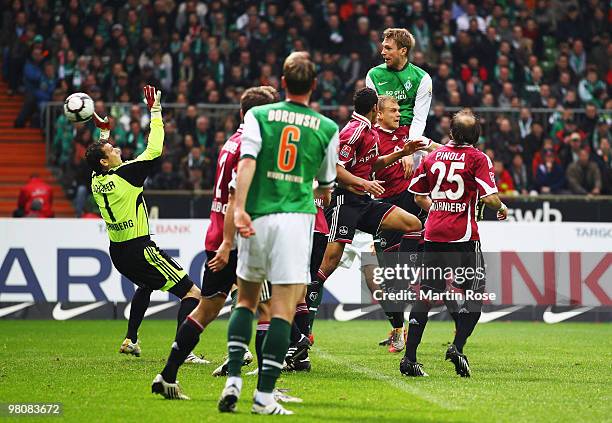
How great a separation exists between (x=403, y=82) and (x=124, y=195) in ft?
10.7

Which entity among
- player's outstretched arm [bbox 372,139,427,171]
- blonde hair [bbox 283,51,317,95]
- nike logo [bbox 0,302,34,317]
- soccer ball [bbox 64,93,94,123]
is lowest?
nike logo [bbox 0,302,34,317]

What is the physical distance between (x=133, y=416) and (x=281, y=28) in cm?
1844

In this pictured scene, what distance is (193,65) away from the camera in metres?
23.8

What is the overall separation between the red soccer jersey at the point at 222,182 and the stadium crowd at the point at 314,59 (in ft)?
39.1

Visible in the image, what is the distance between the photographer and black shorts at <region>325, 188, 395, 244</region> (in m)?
11.5

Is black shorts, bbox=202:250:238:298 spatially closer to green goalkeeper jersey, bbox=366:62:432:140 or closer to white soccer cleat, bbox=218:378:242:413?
white soccer cleat, bbox=218:378:242:413

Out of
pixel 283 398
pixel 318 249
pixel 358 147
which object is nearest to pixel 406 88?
pixel 358 147

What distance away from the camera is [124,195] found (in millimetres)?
11641

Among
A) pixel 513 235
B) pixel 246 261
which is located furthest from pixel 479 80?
pixel 246 261

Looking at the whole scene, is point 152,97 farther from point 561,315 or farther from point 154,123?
point 561,315

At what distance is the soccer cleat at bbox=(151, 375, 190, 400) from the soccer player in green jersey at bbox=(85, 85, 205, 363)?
10.0ft

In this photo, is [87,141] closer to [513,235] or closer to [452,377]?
[513,235]

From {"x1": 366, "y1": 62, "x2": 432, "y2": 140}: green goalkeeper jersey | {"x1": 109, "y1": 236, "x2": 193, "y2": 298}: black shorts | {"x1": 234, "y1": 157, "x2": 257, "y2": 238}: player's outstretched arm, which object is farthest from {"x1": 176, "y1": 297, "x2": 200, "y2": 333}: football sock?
{"x1": 234, "y1": 157, "x2": 257, "y2": 238}: player's outstretched arm

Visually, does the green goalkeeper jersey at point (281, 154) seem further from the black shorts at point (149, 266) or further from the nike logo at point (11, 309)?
the nike logo at point (11, 309)
